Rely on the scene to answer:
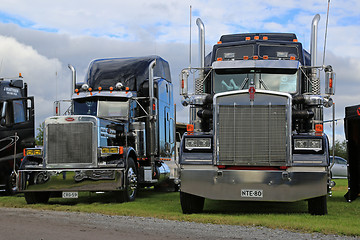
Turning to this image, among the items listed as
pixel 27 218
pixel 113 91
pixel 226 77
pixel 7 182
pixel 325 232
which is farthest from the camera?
pixel 7 182

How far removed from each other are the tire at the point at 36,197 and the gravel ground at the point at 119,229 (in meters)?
3.09

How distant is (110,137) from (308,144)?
598 cm

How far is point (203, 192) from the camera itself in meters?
10.8

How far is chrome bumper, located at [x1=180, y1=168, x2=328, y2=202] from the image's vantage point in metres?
10.5

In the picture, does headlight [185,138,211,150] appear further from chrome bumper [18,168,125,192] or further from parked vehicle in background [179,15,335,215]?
chrome bumper [18,168,125,192]

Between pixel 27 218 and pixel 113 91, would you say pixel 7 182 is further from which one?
pixel 27 218

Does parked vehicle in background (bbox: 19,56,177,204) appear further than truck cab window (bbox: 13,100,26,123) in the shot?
No

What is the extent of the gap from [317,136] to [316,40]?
2.95m

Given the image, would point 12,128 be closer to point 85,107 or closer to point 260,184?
point 85,107

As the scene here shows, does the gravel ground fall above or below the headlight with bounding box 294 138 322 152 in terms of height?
below

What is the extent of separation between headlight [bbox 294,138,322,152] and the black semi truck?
9.21 metres

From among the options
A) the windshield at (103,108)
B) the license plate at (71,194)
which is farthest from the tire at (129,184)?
the windshield at (103,108)

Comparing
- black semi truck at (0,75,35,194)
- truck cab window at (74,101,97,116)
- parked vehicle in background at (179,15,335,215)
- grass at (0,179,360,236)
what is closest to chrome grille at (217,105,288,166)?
parked vehicle in background at (179,15,335,215)

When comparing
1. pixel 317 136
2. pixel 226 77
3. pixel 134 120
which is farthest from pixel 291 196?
pixel 134 120
